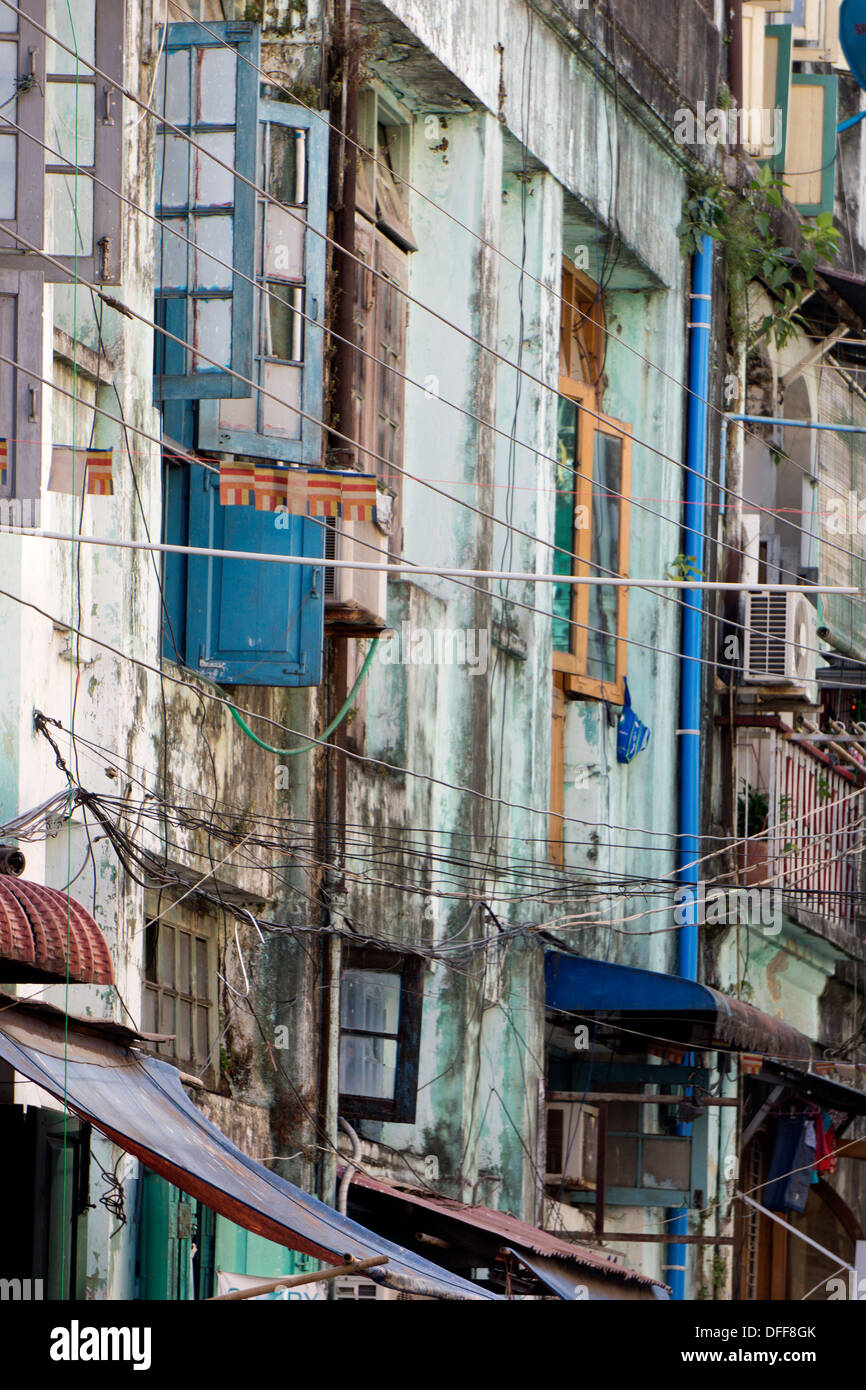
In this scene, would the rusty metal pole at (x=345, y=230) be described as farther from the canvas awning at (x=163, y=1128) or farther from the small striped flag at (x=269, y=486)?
the canvas awning at (x=163, y=1128)

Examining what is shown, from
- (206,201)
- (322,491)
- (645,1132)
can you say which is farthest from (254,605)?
(645,1132)

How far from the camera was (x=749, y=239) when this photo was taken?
66.1 ft

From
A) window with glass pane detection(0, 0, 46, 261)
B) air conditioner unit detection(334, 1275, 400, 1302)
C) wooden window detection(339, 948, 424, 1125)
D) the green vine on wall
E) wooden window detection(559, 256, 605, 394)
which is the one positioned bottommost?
air conditioner unit detection(334, 1275, 400, 1302)

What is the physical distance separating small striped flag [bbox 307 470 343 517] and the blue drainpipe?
792 centimetres

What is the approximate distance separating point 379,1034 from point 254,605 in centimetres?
286

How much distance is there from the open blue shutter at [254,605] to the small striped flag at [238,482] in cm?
177

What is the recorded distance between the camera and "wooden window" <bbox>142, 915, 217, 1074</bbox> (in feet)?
39.8

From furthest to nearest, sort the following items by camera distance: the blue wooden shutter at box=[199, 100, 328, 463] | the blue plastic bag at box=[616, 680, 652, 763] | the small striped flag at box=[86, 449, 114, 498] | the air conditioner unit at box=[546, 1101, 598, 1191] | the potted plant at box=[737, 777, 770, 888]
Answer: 1. the potted plant at box=[737, 777, 770, 888]
2. the blue plastic bag at box=[616, 680, 652, 763]
3. the air conditioner unit at box=[546, 1101, 598, 1191]
4. the blue wooden shutter at box=[199, 100, 328, 463]
5. the small striped flag at box=[86, 449, 114, 498]

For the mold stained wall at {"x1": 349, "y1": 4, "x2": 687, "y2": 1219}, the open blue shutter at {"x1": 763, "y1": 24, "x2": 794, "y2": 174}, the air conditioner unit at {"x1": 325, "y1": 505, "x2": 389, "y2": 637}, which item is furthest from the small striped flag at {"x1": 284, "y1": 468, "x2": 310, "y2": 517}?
the open blue shutter at {"x1": 763, "y1": 24, "x2": 794, "y2": 174}

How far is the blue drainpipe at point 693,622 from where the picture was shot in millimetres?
18688

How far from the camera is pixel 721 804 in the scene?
64.9 feet

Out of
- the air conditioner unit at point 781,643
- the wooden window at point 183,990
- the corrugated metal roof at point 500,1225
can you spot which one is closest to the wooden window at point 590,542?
the air conditioner unit at point 781,643

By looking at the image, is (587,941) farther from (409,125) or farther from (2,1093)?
(2,1093)

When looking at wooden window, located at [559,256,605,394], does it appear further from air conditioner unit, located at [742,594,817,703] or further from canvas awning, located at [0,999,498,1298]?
canvas awning, located at [0,999,498,1298]
